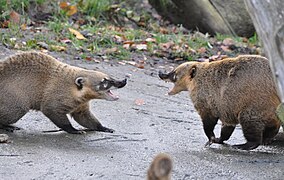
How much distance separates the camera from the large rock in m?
14.2

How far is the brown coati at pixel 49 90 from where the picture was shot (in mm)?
6828

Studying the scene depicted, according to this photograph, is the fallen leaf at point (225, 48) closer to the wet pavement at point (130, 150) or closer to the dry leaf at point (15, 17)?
the dry leaf at point (15, 17)

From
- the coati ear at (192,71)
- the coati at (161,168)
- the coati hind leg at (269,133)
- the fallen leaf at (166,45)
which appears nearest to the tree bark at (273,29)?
the coati at (161,168)

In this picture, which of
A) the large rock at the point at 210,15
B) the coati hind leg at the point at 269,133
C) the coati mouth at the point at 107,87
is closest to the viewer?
the coati hind leg at the point at 269,133

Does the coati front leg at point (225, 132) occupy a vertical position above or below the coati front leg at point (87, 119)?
above

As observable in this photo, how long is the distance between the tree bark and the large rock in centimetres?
1056

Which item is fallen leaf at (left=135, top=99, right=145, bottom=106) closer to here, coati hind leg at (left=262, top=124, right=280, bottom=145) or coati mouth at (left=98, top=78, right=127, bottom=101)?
coati mouth at (left=98, top=78, right=127, bottom=101)

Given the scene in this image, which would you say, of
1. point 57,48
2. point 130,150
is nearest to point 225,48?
point 57,48

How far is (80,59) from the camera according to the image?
10523 mm

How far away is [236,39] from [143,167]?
8186 millimetres

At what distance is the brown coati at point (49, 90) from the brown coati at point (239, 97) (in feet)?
2.73

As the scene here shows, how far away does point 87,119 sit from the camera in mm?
7102

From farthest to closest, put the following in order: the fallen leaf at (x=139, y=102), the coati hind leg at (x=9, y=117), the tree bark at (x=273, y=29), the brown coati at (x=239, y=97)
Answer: the fallen leaf at (x=139, y=102), the coati hind leg at (x=9, y=117), the brown coati at (x=239, y=97), the tree bark at (x=273, y=29)

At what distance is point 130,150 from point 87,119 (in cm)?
97
